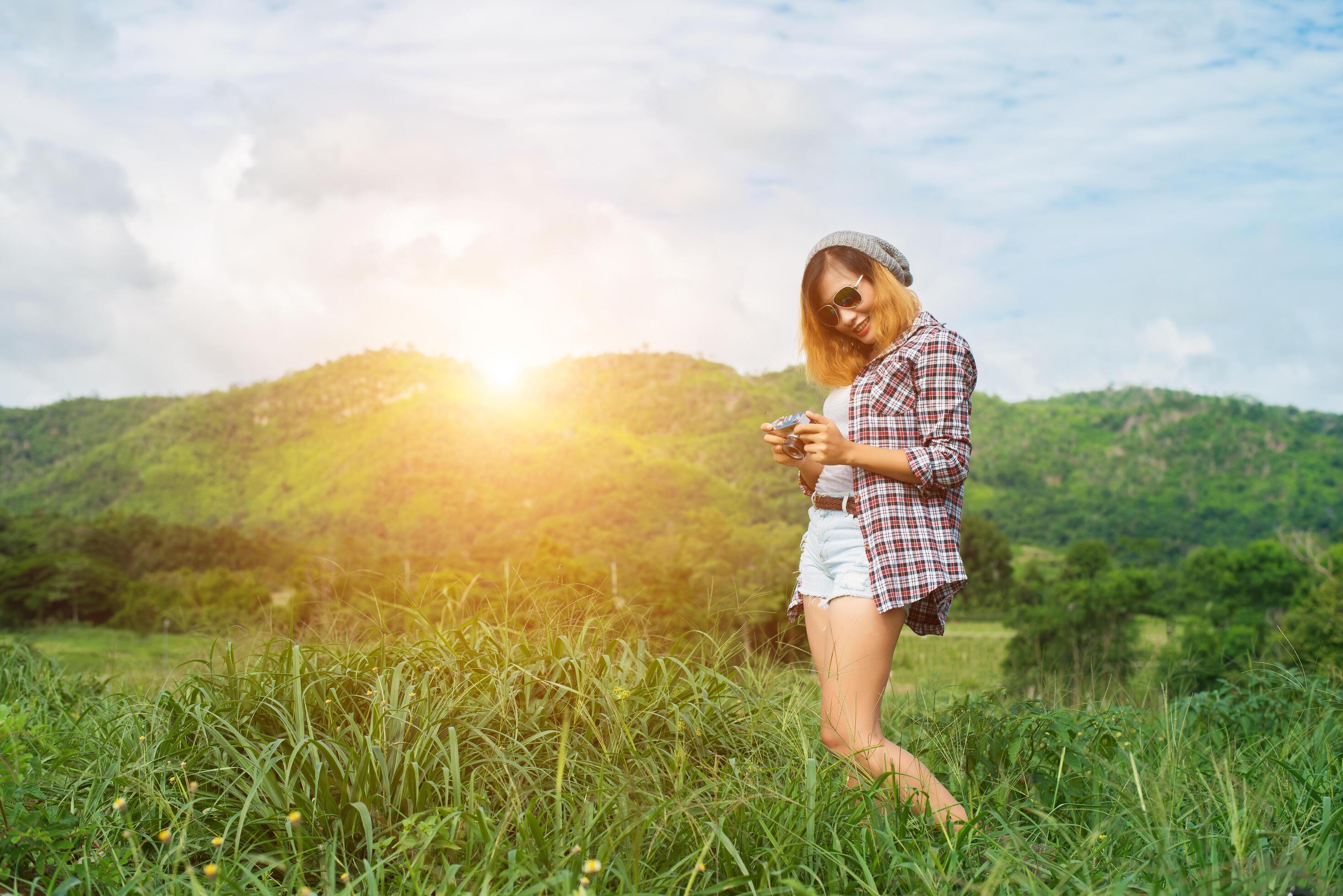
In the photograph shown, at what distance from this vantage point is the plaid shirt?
6.74 ft

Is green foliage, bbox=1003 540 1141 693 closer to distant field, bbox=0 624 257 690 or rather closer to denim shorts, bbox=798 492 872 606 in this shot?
distant field, bbox=0 624 257 690

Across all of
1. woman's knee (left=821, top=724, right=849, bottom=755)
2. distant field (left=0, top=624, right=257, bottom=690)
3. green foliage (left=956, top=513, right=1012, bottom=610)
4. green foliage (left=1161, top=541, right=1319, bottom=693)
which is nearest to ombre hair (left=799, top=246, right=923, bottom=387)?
woman's knee (left=821, top=724, right=849, bottom=755)

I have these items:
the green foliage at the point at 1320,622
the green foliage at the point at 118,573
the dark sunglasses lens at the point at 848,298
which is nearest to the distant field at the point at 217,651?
the dark sunglasses lens at the point at 848,298

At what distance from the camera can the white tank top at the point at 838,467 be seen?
221 centimetres

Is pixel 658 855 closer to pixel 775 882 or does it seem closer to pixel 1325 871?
pixel 775 882

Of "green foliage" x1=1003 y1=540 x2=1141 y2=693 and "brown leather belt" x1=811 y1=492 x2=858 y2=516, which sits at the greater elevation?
"brown leather belt" x1=811 y1=492 x2=858 y2=516

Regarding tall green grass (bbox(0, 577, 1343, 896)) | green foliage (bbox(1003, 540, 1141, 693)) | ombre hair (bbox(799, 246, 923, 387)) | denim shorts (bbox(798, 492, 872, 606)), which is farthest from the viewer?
green foliage (bbox(1003, 540, 1141, 693))

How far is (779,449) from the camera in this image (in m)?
2.23

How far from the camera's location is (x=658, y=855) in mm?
1876

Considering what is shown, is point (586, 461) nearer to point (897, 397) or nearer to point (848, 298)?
point (848, 298)

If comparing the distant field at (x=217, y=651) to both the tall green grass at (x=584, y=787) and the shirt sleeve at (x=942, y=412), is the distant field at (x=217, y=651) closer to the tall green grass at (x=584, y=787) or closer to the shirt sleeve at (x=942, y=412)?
the tall green grass at (x=584, y=787)

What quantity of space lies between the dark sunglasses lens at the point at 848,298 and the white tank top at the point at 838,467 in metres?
0.22

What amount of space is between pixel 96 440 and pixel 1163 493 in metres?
103

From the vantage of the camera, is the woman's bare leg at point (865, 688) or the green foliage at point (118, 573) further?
the green foliage at point (118, 573)
